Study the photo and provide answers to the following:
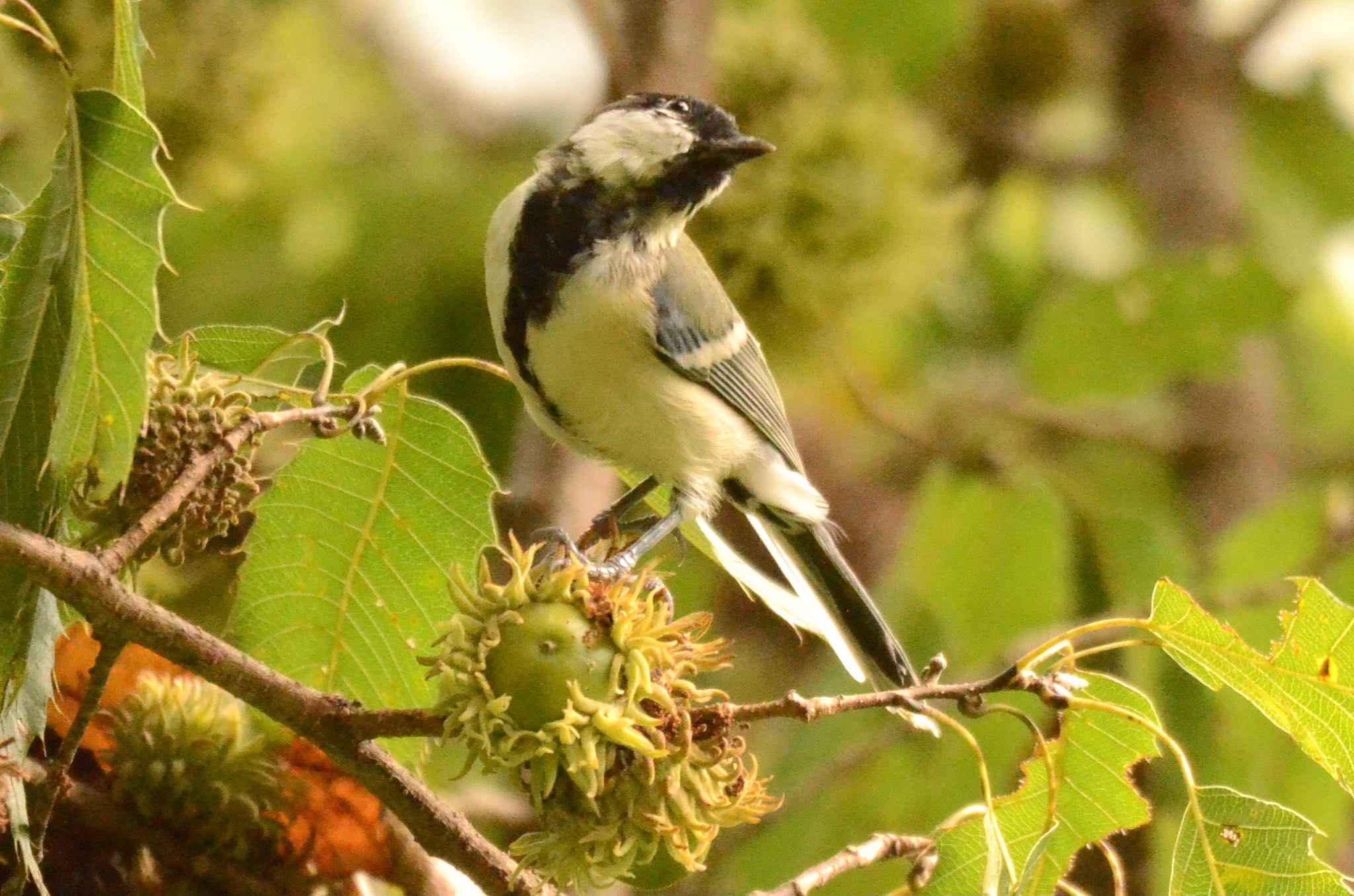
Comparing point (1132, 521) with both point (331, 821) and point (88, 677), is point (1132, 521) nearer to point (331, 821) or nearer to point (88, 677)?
point (331, 821)

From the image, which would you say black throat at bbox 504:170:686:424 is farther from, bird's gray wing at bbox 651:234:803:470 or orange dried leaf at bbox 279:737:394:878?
orange dried leaf at bbox 279:737:394:878

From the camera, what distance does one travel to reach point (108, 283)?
824 mm

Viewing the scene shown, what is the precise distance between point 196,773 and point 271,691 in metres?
0.24

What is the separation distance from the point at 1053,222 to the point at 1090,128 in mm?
622

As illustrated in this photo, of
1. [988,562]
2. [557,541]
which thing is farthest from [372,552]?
[988,562]

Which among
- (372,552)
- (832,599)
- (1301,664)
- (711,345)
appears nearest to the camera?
(1301,664)

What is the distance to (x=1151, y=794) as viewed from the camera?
→ 7.09ft

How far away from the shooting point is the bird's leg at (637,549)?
3.21ft

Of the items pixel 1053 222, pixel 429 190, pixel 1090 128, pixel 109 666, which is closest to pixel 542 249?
pixel 109 666

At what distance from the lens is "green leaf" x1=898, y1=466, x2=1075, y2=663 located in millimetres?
1893

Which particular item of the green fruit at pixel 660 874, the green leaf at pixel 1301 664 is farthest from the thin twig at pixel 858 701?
the green fruit at pixel 660 874

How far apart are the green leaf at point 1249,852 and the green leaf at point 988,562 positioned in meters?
0.88

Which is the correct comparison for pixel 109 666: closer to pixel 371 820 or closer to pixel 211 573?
pixel 371 820

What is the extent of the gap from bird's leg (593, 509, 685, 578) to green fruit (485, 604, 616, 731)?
0.11 metres
